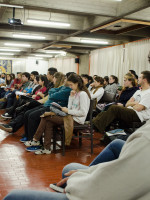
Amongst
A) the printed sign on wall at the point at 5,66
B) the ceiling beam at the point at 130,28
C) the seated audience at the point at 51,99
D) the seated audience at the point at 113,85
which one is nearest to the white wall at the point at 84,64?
the ceiling beam at the point at 130,28

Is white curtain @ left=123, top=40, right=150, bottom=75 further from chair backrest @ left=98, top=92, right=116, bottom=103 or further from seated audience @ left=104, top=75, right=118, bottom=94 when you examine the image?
chair backrest @ left=98, top=92, right=116, bottom=103

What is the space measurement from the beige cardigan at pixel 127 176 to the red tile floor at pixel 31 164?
1813mm

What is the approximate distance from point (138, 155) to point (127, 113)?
3447 mm

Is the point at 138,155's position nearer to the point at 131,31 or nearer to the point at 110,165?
the point at 110,165

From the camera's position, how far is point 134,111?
4.14 m

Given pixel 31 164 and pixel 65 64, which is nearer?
pixel 31 164

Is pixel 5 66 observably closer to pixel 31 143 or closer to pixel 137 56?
pixel 137 56

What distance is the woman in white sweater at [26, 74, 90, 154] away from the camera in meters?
3.77

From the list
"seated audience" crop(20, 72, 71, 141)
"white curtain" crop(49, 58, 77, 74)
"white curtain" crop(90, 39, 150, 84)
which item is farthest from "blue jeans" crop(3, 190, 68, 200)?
"white curtain" crop(49, 58, 77, 74)

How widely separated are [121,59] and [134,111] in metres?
7.54

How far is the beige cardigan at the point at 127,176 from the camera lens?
Answer: 810 millimetres

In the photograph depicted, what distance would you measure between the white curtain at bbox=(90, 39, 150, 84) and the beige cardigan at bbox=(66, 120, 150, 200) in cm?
873

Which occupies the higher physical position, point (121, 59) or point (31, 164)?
point (121, 59)

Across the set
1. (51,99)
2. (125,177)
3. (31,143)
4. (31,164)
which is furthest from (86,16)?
(125,177)
